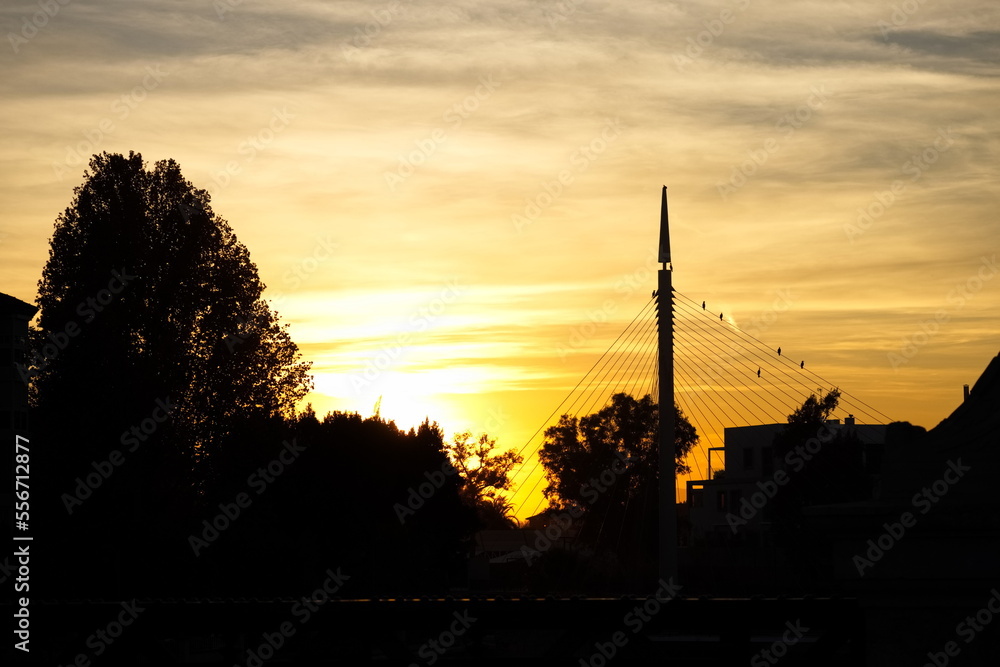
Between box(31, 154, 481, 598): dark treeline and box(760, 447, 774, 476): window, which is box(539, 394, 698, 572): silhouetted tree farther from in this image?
box(31, 154, 481, 598): dark treeline

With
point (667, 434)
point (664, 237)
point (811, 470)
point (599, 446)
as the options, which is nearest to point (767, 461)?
point (599, 446)

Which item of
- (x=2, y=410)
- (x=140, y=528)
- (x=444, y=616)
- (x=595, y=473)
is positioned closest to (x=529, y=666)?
(x=444, y=616)

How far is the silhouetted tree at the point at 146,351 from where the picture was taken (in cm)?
3012

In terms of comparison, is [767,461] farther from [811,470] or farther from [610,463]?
[811,470]

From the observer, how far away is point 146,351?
32406 millimetres

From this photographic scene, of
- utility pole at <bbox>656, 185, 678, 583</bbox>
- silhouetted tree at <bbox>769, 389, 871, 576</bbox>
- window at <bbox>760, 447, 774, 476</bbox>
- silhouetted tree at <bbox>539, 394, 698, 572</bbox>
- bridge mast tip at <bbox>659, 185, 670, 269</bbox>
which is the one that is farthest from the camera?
window at <bbox>760, 447, 774, 476</bbox>

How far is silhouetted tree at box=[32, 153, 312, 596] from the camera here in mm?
30125

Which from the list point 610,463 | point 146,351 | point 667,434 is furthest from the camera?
point 610,463

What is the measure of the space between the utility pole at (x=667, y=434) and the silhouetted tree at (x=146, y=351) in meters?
13.0

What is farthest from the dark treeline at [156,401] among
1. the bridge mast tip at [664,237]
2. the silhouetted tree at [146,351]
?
the bridge mast tip at [664,237]

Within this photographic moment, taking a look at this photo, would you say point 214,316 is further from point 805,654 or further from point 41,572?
point 805,654

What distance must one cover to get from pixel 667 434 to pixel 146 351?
1811cm

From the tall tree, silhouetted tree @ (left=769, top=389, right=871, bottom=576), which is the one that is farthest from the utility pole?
the tall tree

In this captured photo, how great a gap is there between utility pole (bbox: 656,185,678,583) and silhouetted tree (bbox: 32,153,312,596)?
42.6 ft
